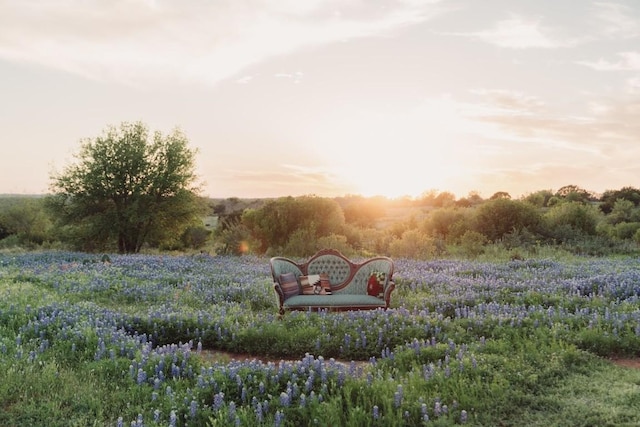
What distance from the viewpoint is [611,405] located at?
6.42 metres

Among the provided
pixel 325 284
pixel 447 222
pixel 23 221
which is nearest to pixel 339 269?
pixel 325 284

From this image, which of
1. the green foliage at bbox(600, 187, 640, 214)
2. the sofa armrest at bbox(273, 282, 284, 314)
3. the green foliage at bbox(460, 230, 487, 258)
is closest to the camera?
the sofa armrest at bbox(273, 282, 284, 314)

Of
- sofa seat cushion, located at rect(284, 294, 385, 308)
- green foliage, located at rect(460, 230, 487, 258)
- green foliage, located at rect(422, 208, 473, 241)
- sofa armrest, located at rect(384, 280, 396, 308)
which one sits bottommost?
sofa seat cushion, located at rect(284, 294, 385, 308)

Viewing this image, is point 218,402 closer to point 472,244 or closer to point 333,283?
point 333,283

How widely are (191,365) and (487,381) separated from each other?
4.27 metres

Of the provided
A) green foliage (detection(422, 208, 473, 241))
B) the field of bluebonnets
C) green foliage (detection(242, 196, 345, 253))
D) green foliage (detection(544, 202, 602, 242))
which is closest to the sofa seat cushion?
the field of bluebonnets

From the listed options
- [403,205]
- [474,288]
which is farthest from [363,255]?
[403,205]

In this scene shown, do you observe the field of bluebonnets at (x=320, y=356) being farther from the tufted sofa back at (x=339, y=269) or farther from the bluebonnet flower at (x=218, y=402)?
the tufted sofa back at (x=339, y=269)

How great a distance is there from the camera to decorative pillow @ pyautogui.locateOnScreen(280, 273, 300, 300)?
1271cm

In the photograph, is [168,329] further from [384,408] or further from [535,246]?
[535,246]

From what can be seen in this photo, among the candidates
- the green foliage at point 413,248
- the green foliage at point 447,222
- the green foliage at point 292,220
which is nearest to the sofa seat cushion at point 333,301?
the green foliage at point 413,248

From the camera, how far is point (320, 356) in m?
7.34

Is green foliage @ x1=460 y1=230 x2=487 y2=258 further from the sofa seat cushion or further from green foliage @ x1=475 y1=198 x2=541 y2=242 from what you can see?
the sofa seat cushion

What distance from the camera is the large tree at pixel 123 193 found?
2942cm
